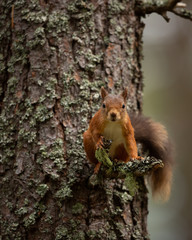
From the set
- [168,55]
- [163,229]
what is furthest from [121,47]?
[163,229]

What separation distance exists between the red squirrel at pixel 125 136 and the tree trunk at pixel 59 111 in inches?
4.6

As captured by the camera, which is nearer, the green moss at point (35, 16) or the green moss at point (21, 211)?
the green moss at point (21, 211)

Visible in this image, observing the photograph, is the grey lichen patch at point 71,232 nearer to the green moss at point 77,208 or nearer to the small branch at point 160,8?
the green moss at point 77,208

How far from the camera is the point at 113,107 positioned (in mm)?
2092

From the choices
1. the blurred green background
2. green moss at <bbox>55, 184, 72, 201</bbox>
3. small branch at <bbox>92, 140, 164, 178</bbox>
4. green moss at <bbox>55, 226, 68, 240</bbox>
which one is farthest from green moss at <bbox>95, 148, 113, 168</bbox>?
the blurred green background

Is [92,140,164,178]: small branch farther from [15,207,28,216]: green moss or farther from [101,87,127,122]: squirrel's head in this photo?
[15,207,28,216]: green moss

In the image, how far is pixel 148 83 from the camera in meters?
7.32

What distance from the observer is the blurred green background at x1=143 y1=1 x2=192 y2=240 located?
6.09 m

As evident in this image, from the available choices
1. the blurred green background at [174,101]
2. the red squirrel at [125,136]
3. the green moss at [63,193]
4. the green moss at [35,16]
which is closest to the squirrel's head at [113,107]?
the red squirrel at [125,136]

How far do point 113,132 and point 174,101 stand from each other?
4521mm

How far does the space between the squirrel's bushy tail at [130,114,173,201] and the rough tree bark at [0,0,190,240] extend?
11cm

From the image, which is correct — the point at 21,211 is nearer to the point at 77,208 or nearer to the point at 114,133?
the point at 77,208

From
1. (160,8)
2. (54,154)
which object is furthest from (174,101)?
(54,154)

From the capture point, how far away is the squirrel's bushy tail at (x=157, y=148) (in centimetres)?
244
